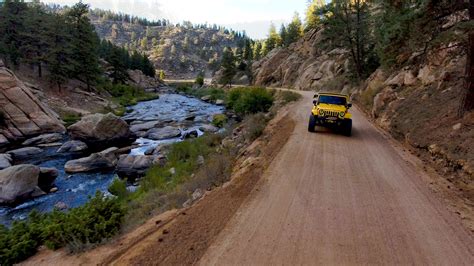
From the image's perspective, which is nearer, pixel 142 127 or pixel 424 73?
pixel 424 73

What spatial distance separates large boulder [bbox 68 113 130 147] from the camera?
87.6 feet

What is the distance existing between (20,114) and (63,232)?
94.9 ft

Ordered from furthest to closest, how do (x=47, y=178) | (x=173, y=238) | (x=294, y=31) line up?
1. (x=294, y=31)
2. (x=47, y=178)
3. (x=173, y=238)

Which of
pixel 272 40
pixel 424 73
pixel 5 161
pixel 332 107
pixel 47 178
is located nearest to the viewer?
pixel 332 107

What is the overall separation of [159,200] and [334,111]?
9435mm

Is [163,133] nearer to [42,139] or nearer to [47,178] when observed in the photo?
[42,139]

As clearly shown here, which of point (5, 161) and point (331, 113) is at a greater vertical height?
point (331, 113)

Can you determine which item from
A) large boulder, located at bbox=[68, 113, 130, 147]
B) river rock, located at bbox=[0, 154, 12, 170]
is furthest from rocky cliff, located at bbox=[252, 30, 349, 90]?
river rock, located at bbox=[0, 154, 12, 170]

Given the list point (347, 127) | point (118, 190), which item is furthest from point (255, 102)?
point (118, 190)

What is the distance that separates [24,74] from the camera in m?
45.4

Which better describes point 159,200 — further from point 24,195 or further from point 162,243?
point 24,195

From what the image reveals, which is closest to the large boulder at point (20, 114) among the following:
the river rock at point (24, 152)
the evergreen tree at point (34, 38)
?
the river rock at point (24, 152)

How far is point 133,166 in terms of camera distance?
1958 centimetres

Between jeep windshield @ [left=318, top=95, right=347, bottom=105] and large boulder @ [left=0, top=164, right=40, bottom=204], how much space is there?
1548cm
